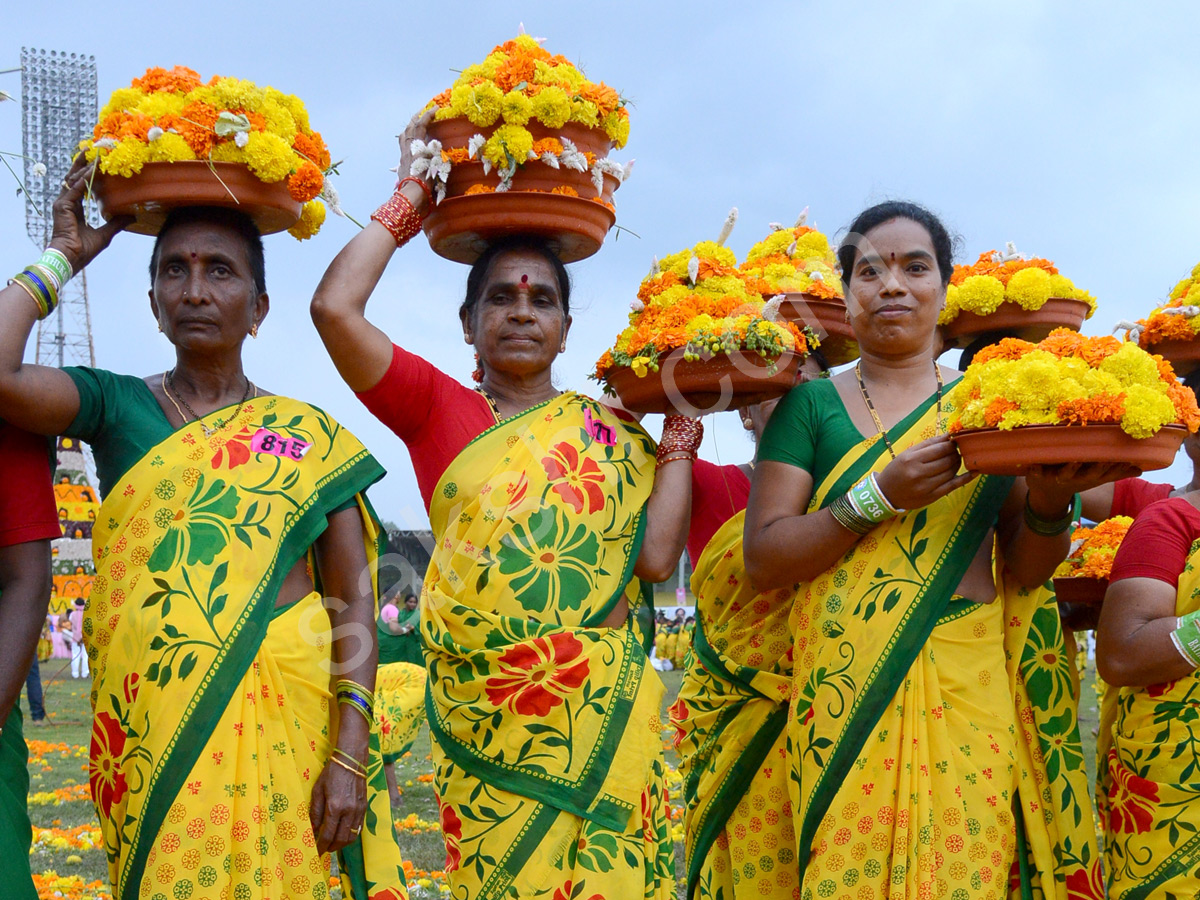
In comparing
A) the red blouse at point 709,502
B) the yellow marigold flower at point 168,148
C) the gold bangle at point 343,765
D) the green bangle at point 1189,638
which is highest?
the yellow marigold flower at point 168,148

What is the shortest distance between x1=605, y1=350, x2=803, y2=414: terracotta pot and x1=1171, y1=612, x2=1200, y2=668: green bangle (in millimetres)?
1517

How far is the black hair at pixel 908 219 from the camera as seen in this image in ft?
13.0

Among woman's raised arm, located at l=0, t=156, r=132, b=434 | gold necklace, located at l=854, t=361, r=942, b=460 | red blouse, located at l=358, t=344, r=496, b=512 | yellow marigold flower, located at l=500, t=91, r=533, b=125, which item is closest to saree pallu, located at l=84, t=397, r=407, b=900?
woman's raised arm, located at l=0, t=156, r=132, b=434

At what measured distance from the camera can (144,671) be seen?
3.23 m

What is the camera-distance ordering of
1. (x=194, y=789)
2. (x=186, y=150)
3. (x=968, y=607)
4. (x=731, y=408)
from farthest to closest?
(x=731, y=408) → (x=968, y=607) → (x=186, y=150) → (x=194, y=789)

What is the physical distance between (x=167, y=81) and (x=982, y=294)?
3.24 metres

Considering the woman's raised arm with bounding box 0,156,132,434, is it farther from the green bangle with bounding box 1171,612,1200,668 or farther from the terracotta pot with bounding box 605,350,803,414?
the green bangle with bounding box 1171,612,1200,668

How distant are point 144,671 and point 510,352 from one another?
160cm

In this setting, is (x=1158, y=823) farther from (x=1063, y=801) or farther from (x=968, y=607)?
(x=968, y=607)

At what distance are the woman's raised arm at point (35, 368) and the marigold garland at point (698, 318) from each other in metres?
1.74

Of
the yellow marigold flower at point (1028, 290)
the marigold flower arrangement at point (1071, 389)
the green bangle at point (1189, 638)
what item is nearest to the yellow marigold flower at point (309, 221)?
the marigold flower arrangement at point (1071, 389)

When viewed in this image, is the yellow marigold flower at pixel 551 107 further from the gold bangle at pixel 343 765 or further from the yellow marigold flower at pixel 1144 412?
the gold bangle at pixel 343 765

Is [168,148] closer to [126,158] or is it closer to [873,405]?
[126,158]

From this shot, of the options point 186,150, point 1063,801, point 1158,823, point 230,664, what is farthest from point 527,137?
point 1158,823
